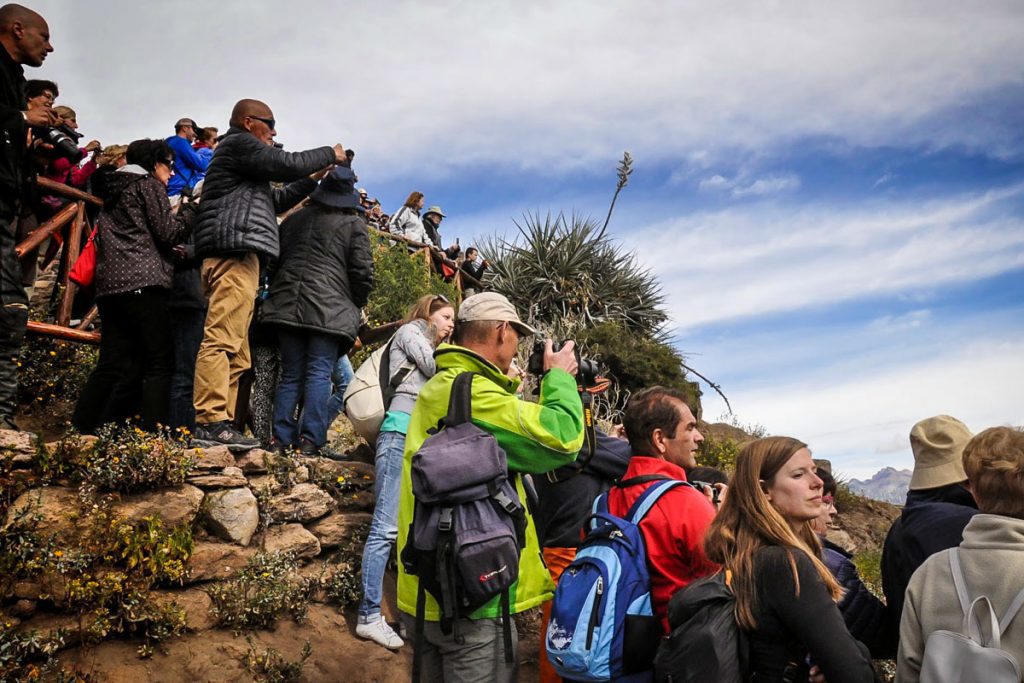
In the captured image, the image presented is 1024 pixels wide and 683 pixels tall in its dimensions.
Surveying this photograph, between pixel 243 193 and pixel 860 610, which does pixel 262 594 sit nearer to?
pixel 243 193

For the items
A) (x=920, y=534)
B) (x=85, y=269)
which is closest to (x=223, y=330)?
(x=85, y=269)

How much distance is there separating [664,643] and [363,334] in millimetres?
4516

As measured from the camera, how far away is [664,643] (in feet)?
8.49

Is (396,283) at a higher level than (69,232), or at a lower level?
higher

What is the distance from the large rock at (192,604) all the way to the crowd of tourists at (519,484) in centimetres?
87

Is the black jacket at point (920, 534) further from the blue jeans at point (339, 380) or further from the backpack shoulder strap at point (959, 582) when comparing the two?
the blue jeans at point (339, 380)

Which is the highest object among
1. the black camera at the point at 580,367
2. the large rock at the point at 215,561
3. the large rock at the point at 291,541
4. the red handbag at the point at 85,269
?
the red handbag at the point at 85,269

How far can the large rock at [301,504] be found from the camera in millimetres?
5547

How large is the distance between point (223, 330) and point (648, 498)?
3.45m

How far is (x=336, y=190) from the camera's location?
244 inches

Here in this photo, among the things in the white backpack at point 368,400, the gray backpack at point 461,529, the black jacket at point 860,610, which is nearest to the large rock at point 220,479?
the white backpack at point 368,400

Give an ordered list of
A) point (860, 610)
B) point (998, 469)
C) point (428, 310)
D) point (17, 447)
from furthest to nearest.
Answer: point (428, 310)
point (17, 447)
point (860, 610)
point (998, 469)

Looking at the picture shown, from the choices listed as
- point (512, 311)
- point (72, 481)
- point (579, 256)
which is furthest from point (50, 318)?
point (579, 256)

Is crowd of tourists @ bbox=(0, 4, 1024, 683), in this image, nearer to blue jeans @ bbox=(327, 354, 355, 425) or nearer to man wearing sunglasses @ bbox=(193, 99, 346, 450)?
man wearing sunglasses @ bbox=(193, 99, 346, 450)
